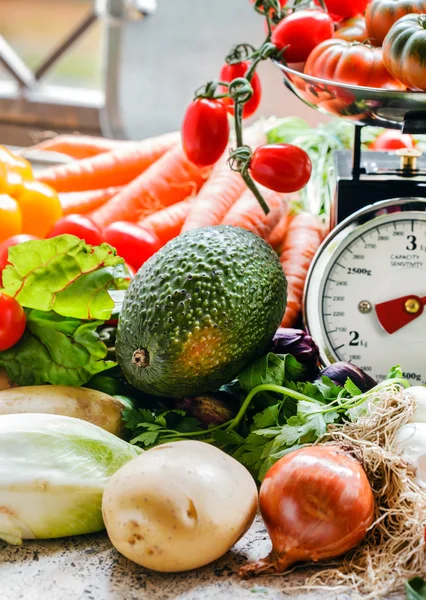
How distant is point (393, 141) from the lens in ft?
5.10

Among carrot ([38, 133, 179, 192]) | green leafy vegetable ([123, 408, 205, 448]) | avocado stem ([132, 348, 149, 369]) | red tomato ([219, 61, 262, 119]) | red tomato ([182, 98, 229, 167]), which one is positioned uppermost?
red tomato ([219, 61, 262, 119])

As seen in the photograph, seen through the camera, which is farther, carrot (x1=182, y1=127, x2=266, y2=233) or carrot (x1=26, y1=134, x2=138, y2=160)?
carrot (x1=26, y1=134, x2=138, y2=160)

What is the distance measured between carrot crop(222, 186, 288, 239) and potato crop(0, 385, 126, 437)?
51cm

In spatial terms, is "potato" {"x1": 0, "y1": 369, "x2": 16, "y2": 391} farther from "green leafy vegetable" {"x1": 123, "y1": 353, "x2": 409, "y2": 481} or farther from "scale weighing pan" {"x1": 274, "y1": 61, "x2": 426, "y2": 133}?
"scale weighing pan" {"x1": 274, "y1": 61, "x2": 426, "y2": 133}

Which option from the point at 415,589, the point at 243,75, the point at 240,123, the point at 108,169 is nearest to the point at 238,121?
the point at 240,123

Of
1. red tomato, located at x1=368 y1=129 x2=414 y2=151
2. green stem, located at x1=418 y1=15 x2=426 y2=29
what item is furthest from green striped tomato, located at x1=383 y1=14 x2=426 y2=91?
red tomato, located at x1=368 y1=129 x2=414 y2=151

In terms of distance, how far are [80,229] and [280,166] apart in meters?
0.38

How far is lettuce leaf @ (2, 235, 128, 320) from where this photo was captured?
99 cm

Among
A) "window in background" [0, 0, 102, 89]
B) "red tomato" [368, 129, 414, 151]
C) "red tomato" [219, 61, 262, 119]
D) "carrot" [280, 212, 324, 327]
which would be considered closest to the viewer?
"red tomato" [219, 61, 262, 119]

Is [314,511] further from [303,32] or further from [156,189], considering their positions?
[156,189]

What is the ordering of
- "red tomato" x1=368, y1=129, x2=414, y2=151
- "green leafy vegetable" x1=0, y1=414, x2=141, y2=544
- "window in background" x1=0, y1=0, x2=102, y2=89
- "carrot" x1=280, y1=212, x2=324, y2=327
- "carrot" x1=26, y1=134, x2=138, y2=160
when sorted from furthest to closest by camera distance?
"window in background" x1=0, y1=0, x2=102, y2=89
"carrot" x1=26, y1=134, x2=138, y2=160
"red tomato" x1=368, y1=129, x2=414, y2=151
"carrot" x1=280, y1=212, x2=324, y2=327
"green leafy vegetable" x1=0, y1=414, x2=141, y2=544

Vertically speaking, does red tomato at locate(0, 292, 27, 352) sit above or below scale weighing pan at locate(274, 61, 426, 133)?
below

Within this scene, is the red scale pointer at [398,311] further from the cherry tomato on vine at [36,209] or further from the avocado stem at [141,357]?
the cherry tomato on vine at [36,209]

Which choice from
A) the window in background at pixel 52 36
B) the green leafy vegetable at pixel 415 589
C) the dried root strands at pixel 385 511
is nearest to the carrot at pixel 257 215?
the dried root strands at pixel 385 511
